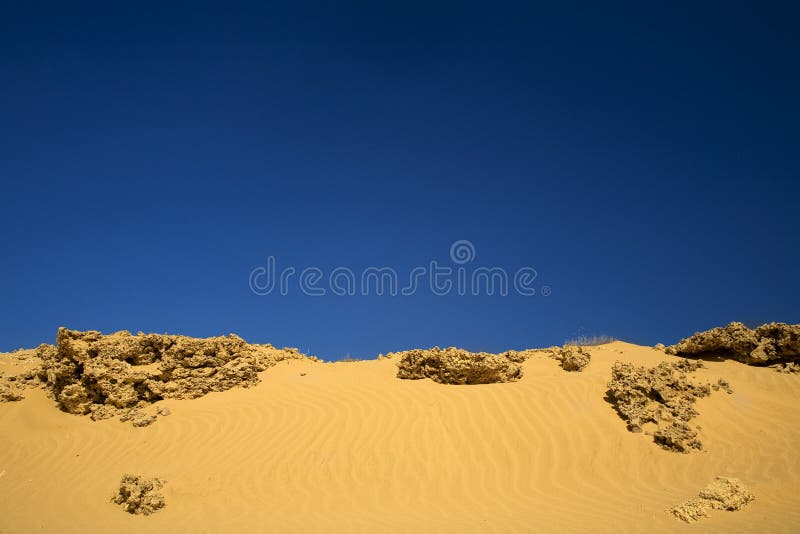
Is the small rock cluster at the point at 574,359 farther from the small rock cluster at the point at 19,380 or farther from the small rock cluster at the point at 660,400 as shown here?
the small rock cluster at the point at 19,380

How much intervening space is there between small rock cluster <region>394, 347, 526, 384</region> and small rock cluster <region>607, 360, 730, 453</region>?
A: 2.23 meters

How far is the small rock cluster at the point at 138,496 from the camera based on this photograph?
8164 mm

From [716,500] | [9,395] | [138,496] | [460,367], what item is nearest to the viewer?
[716,500]

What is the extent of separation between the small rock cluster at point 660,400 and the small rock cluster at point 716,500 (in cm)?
194

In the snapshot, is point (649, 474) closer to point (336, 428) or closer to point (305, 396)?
point (336, 428)

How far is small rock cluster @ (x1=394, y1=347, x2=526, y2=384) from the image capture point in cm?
1155

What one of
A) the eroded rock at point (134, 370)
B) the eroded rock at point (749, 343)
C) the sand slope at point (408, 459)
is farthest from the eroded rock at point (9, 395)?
the eroded rock at point (749, 343)

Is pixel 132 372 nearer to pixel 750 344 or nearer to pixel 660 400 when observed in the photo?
pixel 660 400

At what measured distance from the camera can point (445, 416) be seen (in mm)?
10297

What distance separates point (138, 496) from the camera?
324 inches

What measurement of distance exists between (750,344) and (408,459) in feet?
26.7

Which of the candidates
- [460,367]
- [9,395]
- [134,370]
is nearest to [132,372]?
[134,370]

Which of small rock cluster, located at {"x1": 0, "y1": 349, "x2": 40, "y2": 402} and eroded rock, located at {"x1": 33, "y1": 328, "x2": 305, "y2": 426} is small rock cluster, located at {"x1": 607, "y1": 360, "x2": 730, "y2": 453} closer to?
eroded rock, located at {"x1": 33, "y1": 328, "x2": 305, "y2": 426}

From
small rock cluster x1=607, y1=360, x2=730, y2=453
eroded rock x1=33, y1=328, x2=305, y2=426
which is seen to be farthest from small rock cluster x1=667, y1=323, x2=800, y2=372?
eroded rock x1=33, y1=328, x2=305, y2=426
